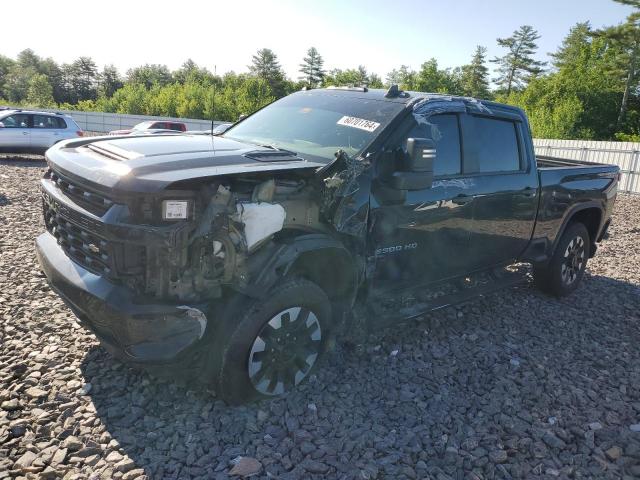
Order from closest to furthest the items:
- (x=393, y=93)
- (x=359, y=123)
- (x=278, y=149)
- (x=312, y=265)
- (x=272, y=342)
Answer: (x=272, y=342)
(x=312, y=265)
(x=278, y=149)
(x=359, y=123)
(x=393, y=93)

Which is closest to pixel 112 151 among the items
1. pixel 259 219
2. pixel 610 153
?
pixel 259 219

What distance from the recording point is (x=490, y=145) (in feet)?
14.8

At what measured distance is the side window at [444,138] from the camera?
3801 millimetres

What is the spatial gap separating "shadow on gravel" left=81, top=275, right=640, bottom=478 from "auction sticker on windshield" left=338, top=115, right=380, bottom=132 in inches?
68.8

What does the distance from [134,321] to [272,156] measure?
135cm

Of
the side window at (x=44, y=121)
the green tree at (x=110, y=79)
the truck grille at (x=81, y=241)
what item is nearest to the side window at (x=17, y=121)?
the side window at (x=44, y=121)

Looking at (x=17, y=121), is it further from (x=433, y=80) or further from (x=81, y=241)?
(x=433, y=80)

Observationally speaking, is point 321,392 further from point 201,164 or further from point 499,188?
point 499,188

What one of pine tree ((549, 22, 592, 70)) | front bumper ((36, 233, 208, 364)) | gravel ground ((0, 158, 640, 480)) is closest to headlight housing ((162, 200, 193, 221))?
front bumper ((36, 233, 208, 364))

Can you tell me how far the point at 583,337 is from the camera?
15.6 feet

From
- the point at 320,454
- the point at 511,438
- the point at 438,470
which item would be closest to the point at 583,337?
the point at 511,438

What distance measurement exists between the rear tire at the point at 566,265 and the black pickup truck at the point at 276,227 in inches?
49.6

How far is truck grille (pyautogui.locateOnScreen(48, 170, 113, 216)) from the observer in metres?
2.70

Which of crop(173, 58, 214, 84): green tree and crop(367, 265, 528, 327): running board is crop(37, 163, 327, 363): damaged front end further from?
crop(173, 58, 214, 84): green tree
